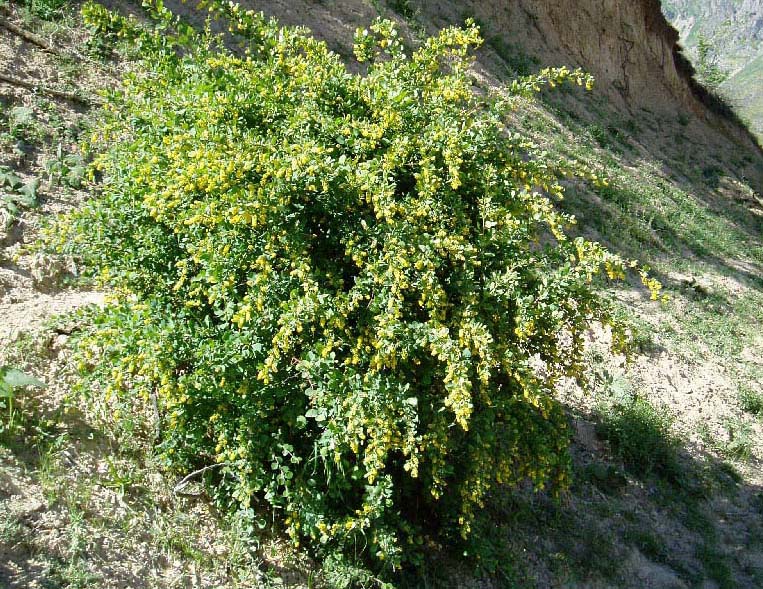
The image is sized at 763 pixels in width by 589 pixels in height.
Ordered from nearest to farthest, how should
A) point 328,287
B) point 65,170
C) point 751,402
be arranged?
point 328,287, point 65,170, point 751,402

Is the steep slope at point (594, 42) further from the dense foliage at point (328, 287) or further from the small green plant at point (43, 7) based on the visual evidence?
the dense foliage at point (328, 287)

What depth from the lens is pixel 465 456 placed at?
4.47m

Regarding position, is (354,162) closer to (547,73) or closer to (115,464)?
(547,73)

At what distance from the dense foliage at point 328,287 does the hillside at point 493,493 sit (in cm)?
26

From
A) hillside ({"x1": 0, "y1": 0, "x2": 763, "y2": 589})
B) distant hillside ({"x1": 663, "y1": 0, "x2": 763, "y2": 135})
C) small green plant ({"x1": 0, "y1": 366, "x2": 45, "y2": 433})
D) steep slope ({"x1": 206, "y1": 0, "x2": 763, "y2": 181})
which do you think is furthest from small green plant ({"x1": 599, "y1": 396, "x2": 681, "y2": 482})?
distant hillside ({"x1": 663, "y1": 0, "x2": 763, "y2": 135})

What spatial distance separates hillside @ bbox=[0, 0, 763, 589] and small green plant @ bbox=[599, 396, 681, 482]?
0.02m

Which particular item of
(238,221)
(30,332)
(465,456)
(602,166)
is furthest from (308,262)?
(602,166)

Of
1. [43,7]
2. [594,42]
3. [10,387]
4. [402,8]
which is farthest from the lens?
[594,42]

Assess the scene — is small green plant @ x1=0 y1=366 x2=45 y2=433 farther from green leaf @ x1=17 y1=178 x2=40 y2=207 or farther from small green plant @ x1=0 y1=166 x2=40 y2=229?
green leaf @ x1=17 y1=178 x2=40 y2=207

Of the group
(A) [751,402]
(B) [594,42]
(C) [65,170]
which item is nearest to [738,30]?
(B) [594,42]

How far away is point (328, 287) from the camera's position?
4180mm

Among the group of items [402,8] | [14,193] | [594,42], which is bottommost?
[14,193]

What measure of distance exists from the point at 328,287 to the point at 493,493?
2.67 meters

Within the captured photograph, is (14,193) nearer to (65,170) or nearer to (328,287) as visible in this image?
(65,170)
